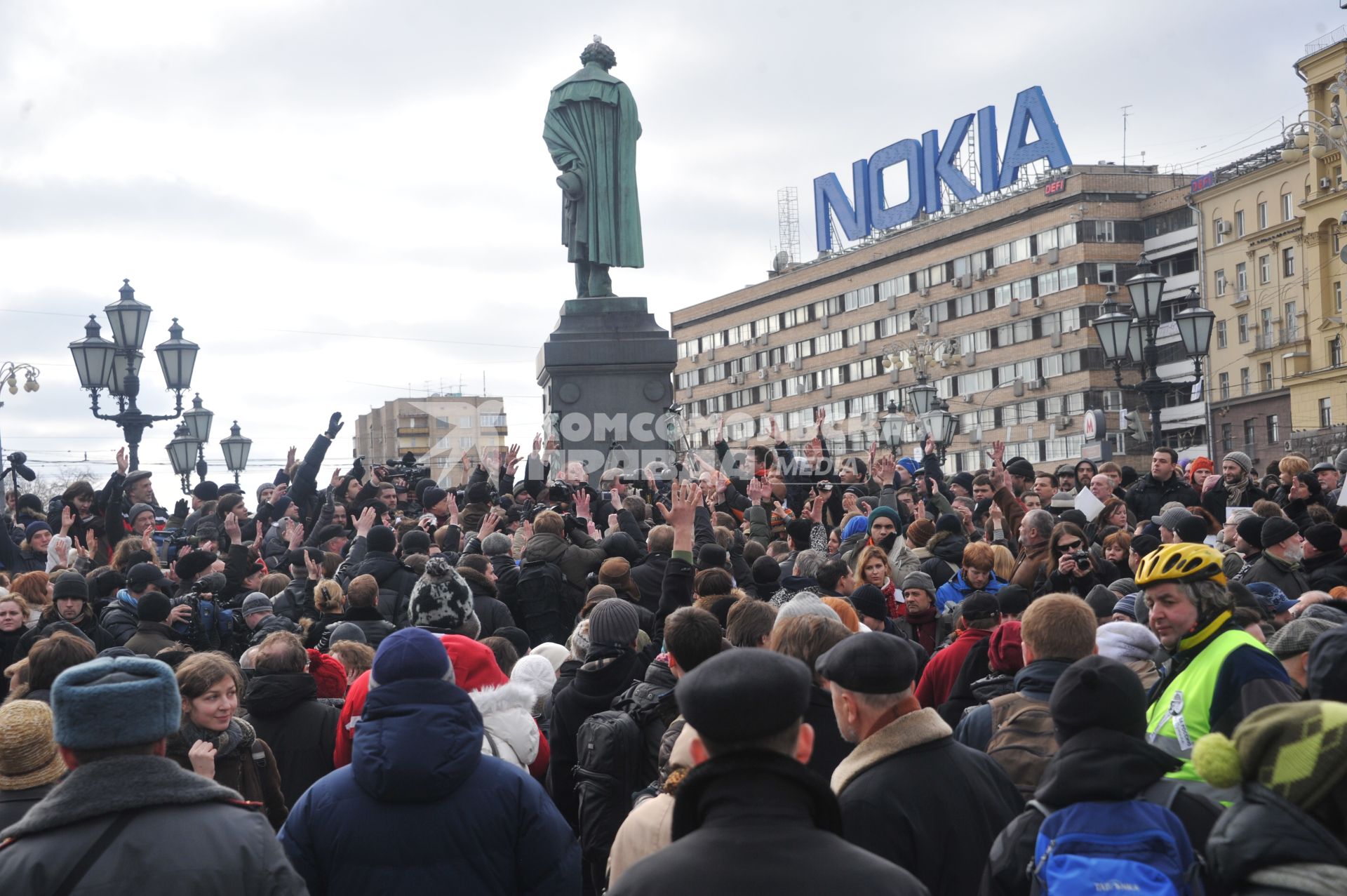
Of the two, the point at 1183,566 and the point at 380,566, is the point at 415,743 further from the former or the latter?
the point at 380,566

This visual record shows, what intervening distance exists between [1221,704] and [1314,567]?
194 inches

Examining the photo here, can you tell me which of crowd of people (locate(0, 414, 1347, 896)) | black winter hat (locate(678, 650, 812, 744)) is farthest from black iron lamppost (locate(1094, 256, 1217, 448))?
black winter hat (locate(678, 650, 812, 744))

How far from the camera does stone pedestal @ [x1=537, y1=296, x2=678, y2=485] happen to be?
1994 cm

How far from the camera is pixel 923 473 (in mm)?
16734

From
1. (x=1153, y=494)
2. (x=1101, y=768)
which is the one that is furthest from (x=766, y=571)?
(x=1101, y=768)

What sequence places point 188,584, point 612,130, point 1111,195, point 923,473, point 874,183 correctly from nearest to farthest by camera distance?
point 188,584
point 923,473
point 612,130
point 1111,195
point 874,183

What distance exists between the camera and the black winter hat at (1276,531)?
914 cm

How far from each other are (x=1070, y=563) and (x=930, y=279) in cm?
8977

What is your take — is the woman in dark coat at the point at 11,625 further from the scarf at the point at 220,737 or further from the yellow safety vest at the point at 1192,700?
the yellow safety vest at the point at 1192,700

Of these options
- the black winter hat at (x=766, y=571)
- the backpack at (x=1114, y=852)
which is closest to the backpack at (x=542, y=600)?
the black winter hat at (x=766, y=571)

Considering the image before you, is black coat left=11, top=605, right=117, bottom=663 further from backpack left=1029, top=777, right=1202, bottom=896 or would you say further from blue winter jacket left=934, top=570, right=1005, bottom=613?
backpack left=1029, top=777, right=1202, bottom=896

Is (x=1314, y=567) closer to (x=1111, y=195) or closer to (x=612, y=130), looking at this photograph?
(x=612, y=130)

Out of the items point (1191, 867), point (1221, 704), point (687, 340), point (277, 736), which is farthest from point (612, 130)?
point (687, 340)

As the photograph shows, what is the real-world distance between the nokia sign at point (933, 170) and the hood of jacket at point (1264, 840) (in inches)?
3341
